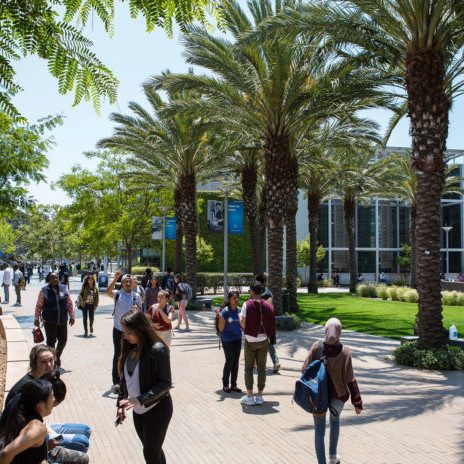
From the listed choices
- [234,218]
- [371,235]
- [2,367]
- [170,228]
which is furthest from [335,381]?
[371,235]

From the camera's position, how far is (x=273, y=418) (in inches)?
265

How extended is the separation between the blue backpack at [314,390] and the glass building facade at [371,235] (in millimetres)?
49188

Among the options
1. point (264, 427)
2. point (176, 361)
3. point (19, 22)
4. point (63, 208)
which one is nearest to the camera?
point (19, 22)

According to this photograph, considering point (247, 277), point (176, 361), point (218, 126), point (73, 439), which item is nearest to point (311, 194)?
point (247, 277)

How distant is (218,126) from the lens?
1772 cm

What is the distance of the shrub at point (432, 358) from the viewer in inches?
394

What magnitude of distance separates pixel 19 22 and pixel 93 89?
54 centimetres

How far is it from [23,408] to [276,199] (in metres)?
13.7

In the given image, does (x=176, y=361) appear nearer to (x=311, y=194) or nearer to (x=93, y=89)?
(x=93, y=89)

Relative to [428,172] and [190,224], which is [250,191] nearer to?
[190,224]

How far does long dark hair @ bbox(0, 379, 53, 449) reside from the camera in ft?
10.1

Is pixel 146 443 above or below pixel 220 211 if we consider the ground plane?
below

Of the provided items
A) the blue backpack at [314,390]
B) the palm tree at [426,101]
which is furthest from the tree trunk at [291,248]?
the blue backpack at [314,390]

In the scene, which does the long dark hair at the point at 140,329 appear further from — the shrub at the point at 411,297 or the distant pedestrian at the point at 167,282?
the shrub at the point at 411,297
